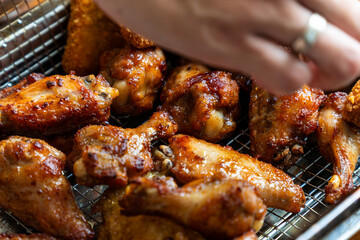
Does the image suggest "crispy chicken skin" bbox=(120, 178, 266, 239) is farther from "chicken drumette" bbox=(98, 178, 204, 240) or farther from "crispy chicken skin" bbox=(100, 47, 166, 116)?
"crispy chicken skin" bbox=(100, 47, 166, 116)

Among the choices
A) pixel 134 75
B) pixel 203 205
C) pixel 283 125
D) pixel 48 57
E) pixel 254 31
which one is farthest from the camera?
pixel 48 57

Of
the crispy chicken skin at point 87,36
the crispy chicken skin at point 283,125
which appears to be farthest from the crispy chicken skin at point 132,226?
the crispy chicken skin at point 87,36

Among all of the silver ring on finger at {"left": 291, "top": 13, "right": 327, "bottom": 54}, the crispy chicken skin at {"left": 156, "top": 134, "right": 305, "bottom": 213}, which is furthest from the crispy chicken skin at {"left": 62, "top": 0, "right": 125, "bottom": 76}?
the silver ring on finger at {"left": 291, "top": 13, "right": 327, "bottom": 54}

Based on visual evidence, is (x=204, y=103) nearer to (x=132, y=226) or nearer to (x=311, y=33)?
(x=132, y=226)

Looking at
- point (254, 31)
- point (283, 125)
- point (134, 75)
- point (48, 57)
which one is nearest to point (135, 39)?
point (134, 75)

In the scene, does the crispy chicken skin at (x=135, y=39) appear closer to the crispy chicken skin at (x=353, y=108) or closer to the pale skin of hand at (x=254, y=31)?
the crispy chicken skin at (x=353, y=108)

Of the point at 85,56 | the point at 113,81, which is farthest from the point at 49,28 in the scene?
the point at 113,81

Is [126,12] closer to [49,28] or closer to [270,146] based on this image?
[270,146]
